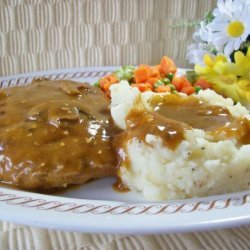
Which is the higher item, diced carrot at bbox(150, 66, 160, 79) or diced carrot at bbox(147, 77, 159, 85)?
diced carrot at bbox(150, 66, 160, 79)

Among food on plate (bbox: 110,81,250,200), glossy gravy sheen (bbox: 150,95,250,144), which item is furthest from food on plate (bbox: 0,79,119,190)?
glossy gravy sheen (bbox: 150,95,250,144)

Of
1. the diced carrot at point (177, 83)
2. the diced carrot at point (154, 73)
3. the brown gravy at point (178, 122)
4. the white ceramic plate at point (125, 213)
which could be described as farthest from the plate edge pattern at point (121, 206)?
the diced carrot at point (154, 73)

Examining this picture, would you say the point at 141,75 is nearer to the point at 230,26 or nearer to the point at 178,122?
the point at 230,26

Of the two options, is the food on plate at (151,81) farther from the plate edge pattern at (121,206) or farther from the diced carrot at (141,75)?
the plate edge pattern at (121,206)

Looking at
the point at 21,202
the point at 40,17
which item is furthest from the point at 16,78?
the point at 21,202

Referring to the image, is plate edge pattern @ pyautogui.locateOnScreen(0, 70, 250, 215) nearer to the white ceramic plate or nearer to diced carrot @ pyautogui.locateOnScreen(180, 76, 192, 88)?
the white ceramic plate

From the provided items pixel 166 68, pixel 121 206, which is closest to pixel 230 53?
pixel 166 68

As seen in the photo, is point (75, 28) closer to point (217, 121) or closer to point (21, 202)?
point (217, 121)
